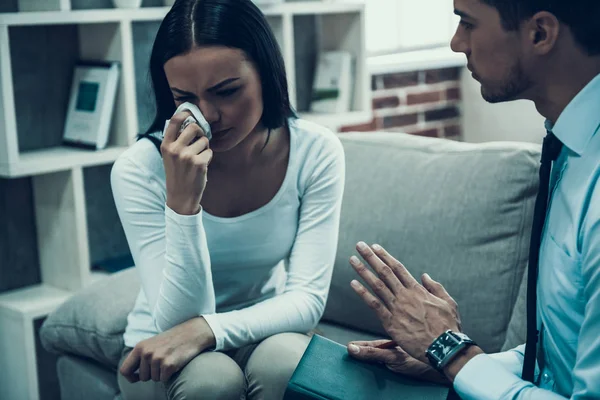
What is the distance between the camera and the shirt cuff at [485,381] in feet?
3.67

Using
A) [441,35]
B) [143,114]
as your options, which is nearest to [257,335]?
[143,114]

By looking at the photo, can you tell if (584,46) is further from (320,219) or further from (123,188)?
(123,188)

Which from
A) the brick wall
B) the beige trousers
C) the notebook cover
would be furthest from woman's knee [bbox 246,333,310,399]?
the brick wall

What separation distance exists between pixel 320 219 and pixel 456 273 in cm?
33

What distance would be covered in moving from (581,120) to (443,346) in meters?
0.37

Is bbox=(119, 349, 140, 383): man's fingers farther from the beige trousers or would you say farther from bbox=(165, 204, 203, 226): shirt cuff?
bbox=(165, 204, 203, 226): shirt cuff

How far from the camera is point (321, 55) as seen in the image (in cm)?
304

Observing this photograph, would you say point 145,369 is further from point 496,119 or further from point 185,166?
point 496,119

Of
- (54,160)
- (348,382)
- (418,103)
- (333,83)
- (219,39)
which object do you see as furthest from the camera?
(418,103)

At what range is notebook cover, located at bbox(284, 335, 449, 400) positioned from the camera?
1.25 m

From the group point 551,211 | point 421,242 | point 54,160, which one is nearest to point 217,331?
point 421,242

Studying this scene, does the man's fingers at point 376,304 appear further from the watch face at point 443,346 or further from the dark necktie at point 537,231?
the dark necktie at point 537,231

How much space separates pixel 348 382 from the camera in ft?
4.19

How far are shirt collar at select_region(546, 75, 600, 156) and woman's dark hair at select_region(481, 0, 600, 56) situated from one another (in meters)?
0.05
